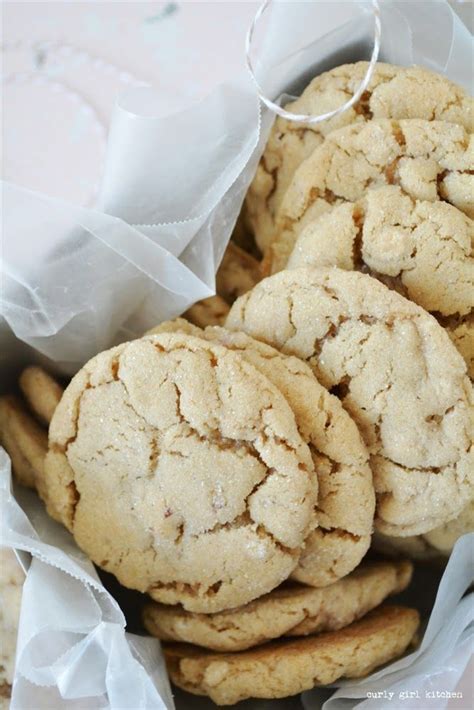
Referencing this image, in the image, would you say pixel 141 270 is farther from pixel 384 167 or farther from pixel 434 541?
pixel 434 541

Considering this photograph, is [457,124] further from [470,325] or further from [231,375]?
[231,375]

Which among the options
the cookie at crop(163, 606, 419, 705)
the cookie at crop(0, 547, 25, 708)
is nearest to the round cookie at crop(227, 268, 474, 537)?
the cookie at crop(163, 606, 419, 705)

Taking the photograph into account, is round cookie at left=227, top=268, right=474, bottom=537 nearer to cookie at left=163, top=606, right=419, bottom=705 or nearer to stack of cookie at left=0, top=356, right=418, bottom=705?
stack of cookie at left=0, top=356, right=418, bottom=705

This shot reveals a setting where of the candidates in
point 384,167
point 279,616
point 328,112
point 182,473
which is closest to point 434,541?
point 279,616

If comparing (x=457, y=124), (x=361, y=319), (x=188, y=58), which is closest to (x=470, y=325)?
(x=361, y=319)

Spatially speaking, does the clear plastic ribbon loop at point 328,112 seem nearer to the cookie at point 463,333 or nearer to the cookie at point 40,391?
the cookie at point 463,333

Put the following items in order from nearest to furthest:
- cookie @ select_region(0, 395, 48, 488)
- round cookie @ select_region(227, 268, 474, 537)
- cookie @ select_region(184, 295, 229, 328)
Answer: round cookie @ select_region(227, 268, 474, 537) < cookie @ select_region(0, 395, 48, 488) < cookie @ select_region(184, 295, 229, 328)
